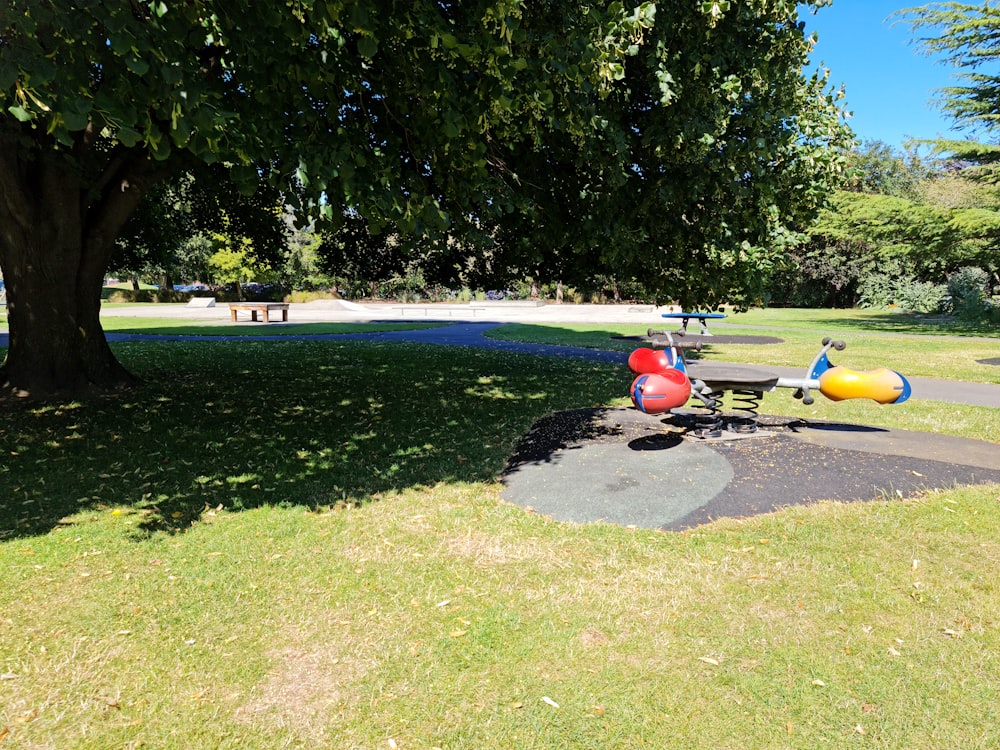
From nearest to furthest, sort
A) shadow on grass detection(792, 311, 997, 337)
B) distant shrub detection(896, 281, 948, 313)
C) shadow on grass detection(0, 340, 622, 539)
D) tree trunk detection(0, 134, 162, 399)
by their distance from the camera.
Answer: shadow on grass detection(0, 340, 622, 539), tree trunk detection(0, 134, 162, 399), shadow on grass detection(792, 311, 997, 337), distant shrub detection(896, 281, 948, 313)

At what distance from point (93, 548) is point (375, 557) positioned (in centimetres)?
207

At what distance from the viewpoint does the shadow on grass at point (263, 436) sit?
18.1 feet

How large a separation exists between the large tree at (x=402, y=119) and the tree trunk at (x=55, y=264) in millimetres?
30

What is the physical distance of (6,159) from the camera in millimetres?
8141

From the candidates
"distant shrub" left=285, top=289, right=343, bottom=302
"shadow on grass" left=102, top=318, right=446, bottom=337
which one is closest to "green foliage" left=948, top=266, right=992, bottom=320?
"shadow on grass" left=102, top=318, right=446, bottom=337

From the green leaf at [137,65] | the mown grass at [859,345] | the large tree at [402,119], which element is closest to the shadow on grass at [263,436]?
the large tree at [402,119]

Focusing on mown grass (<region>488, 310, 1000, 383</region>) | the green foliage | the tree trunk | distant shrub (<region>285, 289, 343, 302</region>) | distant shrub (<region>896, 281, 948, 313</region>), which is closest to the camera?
the tree trunk

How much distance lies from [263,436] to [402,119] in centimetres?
408

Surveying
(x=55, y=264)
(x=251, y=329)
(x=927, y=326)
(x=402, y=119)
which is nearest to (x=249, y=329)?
(x=251, y=329)

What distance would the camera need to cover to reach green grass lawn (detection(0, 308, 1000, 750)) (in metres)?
2.75

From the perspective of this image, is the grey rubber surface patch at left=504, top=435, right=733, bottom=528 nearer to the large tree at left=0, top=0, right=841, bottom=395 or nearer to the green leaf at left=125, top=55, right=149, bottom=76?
the large tree at left=0, top=0, right=841, bottom=395

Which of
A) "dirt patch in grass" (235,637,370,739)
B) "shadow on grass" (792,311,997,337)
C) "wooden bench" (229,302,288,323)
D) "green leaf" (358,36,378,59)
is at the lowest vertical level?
"dirt patch in grass" (235,637,370,739)

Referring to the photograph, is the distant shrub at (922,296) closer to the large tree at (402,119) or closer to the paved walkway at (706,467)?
the large tree at (402,119)

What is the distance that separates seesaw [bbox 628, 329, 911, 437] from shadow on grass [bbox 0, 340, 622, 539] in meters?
1.77
